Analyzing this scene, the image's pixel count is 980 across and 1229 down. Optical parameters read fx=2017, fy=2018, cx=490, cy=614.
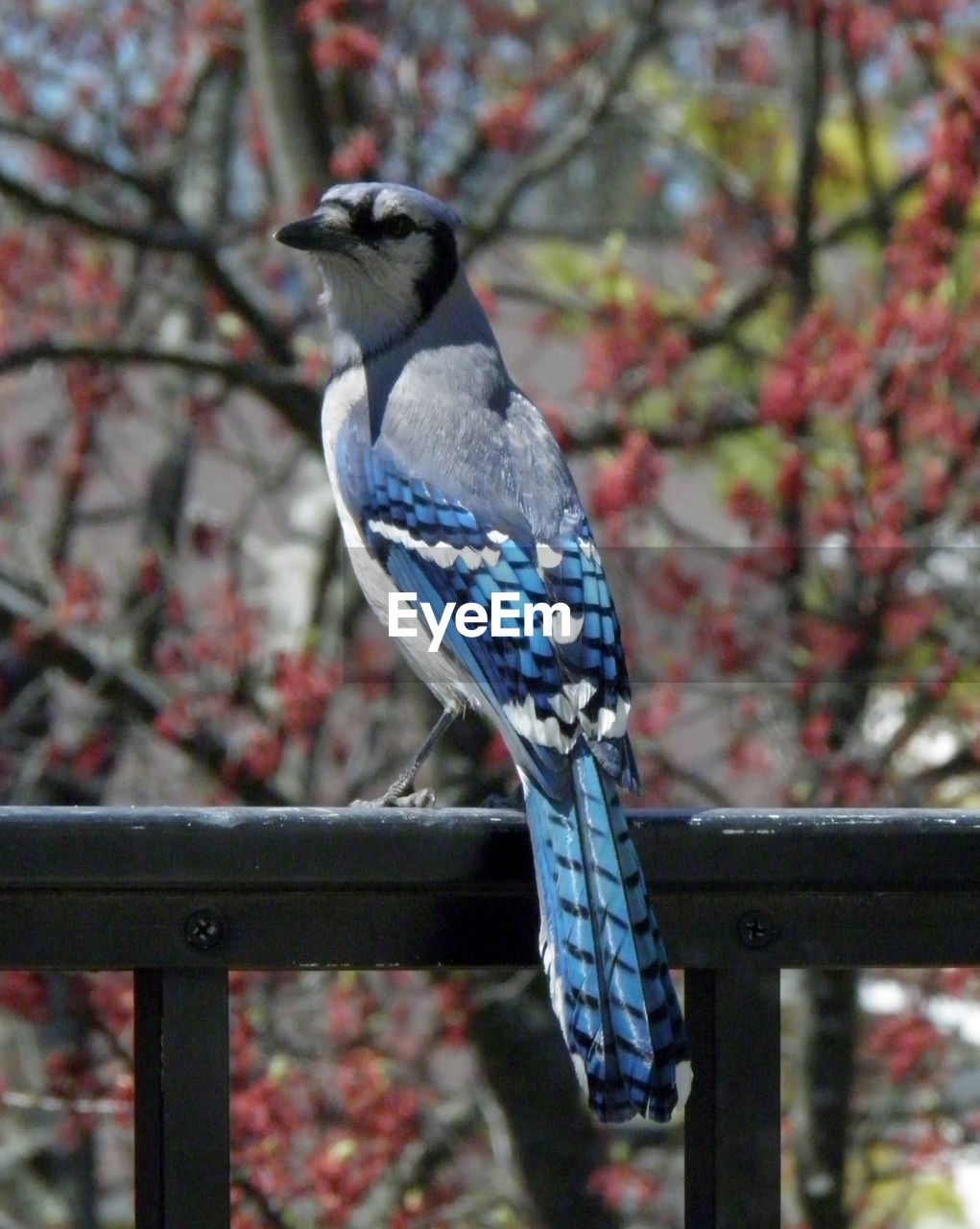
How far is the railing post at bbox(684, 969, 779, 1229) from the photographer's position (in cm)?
142

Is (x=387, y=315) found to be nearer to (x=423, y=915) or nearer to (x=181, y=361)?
(x=181, y=361)

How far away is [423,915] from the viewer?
4.68 feet

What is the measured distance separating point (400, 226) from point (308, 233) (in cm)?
16

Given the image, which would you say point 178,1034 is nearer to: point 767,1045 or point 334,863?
point 334,863

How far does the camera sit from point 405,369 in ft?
9.53

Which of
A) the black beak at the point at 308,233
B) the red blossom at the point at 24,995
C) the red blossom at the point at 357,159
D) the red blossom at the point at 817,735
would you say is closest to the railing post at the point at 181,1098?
the black beak at the point at 308,233

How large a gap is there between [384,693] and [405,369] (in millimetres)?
1794

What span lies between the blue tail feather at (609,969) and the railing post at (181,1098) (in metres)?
0.24

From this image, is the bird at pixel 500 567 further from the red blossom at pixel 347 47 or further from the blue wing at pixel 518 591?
the red blossom at pixel 347 47

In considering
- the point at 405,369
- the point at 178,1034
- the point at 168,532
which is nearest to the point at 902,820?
the point at 178,1034

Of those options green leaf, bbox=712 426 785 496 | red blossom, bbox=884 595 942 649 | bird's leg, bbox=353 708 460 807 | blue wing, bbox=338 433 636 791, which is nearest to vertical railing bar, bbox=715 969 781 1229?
blue wing, bbox=338 433 636 791

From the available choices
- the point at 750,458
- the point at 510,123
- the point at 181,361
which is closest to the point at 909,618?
the point at 510,123

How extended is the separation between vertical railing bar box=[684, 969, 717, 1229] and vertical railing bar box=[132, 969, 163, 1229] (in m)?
0.37

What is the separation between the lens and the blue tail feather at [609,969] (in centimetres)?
134
